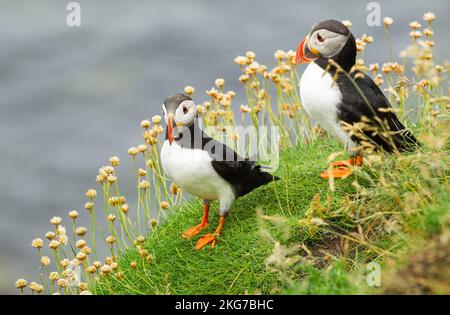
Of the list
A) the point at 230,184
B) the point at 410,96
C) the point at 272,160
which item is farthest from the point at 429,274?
the point at 410,96

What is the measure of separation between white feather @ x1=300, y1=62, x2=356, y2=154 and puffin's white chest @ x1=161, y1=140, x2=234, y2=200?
886 mm

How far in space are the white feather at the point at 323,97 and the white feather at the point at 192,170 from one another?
2.85ft

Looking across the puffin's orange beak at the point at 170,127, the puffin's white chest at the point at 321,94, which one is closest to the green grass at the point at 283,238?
the puffin's white chest at the point at 321,94

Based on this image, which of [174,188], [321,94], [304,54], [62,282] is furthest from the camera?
[174,188]

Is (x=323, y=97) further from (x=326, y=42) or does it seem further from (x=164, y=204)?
(x=164, y=204)

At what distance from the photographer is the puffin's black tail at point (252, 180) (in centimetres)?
521

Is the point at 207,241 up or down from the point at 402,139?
down

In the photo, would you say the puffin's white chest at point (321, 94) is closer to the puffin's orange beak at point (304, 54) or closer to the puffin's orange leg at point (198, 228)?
the puffin's orange beak at point (304, 54)

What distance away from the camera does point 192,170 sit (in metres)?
4.94

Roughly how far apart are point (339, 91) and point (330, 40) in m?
0.36

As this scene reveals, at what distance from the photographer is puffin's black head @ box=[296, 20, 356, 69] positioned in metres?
5.33

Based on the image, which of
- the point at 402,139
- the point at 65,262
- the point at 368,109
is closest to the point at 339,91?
the point at 368,109

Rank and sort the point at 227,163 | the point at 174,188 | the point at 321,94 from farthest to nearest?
1. the point at 174,188
2. the point at 321,94
3. the point at 227,163
